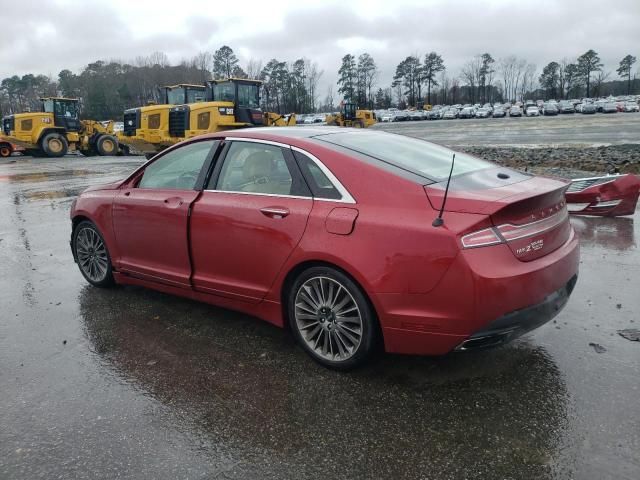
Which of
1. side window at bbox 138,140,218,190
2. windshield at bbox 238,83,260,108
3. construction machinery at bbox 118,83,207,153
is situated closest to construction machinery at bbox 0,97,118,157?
construction machinery at bbox 118,83,207,153

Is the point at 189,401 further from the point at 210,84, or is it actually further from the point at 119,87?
the point at 119,87

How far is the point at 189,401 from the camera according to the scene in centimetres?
326

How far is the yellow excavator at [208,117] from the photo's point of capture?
2183cm

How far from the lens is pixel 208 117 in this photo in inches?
863

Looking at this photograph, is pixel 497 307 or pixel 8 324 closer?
pixel 497 307

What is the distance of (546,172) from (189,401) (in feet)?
36.8

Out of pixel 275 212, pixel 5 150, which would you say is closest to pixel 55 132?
pixel 5 150

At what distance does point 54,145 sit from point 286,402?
92.6 feet

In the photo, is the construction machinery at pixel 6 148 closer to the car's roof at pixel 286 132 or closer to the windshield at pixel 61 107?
the windshield at pixel 61 107

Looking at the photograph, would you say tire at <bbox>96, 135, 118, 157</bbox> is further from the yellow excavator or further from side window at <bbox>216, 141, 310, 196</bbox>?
side window at <bbox>216, 141, 310, 196</bbox>

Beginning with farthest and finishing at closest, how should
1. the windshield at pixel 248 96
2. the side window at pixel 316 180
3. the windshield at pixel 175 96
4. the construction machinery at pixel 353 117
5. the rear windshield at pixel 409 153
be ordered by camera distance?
the construction machinery at pixel 353 117, the windshield at pixel 175 96, the windshield at pixel 248 96, the rear windshield at pixel 409 153, the side window at pixel 316 180

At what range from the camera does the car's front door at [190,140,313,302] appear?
3.64 metres

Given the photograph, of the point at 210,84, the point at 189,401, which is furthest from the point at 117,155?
the point at 189,401

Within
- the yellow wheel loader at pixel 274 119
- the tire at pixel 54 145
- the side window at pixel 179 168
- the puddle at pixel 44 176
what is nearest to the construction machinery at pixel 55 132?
the tire at pixel 54 145
